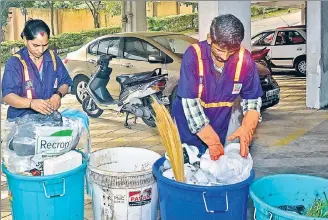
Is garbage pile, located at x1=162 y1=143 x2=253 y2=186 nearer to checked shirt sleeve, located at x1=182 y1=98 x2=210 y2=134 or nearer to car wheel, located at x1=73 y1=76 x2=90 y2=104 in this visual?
checked shirt sleeve, located at x1=182 y1=98 x2=210 y2=134

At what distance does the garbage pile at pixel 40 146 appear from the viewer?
2.70 m

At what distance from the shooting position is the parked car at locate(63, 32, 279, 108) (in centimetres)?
723

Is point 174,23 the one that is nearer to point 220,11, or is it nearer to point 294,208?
point 220,11

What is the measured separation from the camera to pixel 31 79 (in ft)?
9.71

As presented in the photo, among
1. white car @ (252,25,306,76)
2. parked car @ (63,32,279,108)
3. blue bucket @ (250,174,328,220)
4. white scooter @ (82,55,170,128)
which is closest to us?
blue bucket @ (250,174,328,220)

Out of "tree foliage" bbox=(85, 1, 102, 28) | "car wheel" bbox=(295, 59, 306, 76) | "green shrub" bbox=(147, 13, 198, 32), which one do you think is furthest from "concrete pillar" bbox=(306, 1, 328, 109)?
"green shrub" bbox=(147, 13, 198, 32)

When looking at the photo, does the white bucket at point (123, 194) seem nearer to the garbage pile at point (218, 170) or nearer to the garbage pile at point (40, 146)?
the garbage pile at point (40, 146)

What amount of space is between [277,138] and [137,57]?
115 inches

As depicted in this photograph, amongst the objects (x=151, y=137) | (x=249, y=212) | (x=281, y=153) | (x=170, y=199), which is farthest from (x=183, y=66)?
(x=151, y=137)

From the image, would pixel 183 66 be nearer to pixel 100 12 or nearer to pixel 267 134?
pixel 267 134

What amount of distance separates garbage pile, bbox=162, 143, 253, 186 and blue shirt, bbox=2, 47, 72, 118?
1.02 meters

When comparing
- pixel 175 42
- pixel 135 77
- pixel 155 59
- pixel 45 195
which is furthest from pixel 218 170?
pixel 175 42

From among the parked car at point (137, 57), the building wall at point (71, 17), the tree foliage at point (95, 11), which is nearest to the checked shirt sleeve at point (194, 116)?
the parked car at point (137, 57)

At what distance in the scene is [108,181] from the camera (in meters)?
2.85
